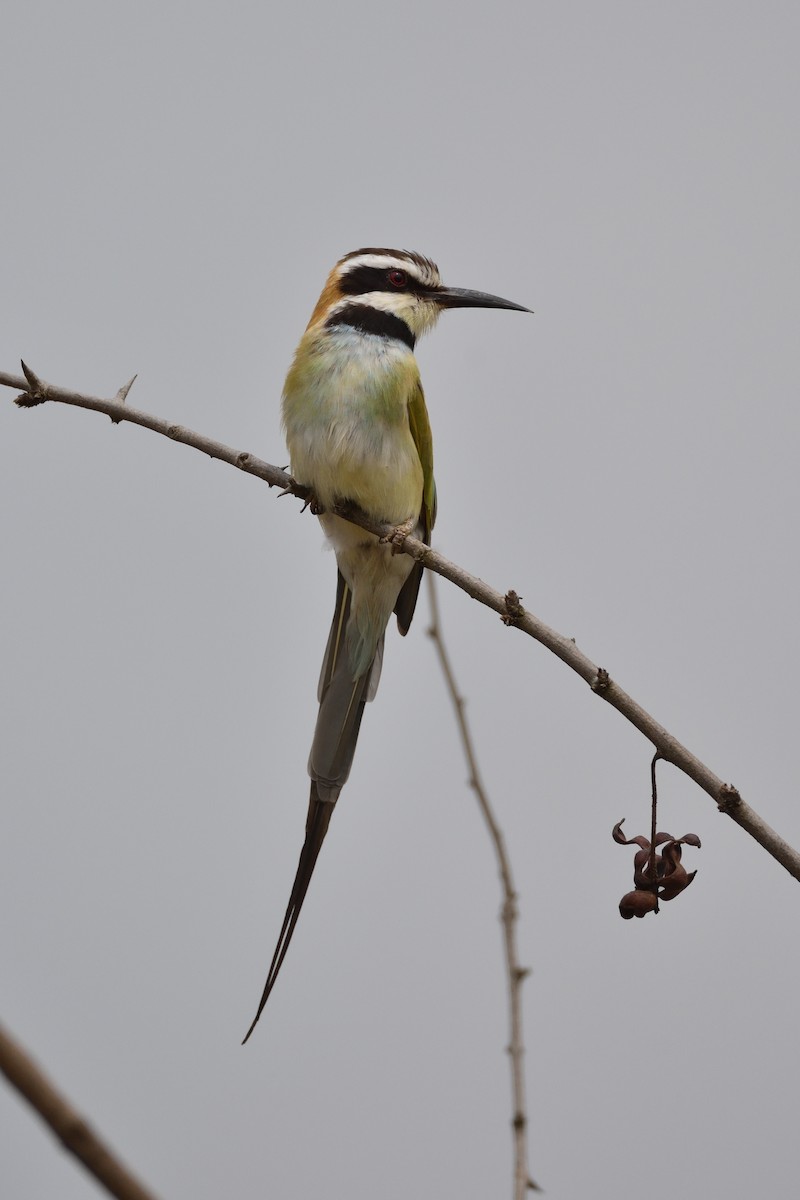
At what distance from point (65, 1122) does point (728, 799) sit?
127cm

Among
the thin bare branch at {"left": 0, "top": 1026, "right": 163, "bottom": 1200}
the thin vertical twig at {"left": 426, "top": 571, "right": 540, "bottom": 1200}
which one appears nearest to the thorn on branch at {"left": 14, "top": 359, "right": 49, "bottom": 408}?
the thin vertical twig at {"left": 426, "top": 571, "right": 540, "bottom": 1200}

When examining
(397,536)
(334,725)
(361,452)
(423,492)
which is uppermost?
(423,492)

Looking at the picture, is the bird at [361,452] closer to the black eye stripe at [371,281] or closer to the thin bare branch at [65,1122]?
the black eye stripe at [371,281]

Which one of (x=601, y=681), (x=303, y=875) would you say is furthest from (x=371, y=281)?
(x=601, y=681)

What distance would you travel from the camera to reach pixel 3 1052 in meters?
0.52

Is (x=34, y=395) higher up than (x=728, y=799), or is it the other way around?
(x=34, y=395)

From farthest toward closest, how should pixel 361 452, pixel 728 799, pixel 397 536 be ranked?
pixel 361 452, pixel 397 536, pixel 728 799

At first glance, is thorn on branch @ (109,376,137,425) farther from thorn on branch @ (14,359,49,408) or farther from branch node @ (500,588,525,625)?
branch node @ (500,588,525,625)

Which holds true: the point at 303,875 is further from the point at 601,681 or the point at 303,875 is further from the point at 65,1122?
the point at 65,1122

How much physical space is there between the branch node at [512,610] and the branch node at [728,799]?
0.44 metres

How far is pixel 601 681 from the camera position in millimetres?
1803

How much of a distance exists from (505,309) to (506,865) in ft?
5.82

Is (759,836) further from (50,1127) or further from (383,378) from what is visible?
(383,378)

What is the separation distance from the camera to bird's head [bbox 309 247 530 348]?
338cm
